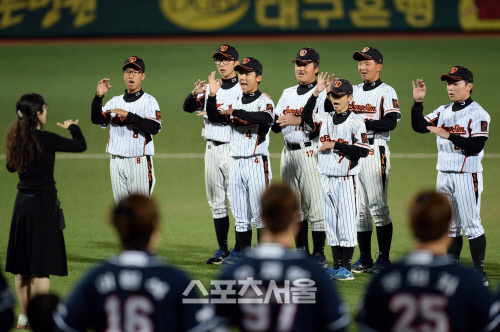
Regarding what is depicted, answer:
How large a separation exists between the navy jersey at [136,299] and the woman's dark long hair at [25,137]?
2.52m

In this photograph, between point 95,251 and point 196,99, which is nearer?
point 196,99

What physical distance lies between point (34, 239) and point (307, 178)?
10.6ft

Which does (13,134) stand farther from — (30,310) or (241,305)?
(241,305)

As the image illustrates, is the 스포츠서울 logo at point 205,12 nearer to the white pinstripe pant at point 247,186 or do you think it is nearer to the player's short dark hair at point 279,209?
the white pinstripe pant at point 247,186

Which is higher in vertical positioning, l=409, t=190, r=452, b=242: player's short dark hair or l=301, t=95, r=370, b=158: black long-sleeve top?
l=301, t=95, r=370, b=158: black long-sleeve top

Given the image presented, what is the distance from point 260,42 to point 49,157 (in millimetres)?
15940

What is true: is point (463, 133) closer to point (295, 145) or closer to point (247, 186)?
point (295, 145)

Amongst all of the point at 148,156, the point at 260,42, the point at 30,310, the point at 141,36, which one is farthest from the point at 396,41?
the point at 30,310

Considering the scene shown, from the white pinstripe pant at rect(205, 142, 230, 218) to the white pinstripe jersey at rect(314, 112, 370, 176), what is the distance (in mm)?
1451

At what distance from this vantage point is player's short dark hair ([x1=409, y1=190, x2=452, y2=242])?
306cm

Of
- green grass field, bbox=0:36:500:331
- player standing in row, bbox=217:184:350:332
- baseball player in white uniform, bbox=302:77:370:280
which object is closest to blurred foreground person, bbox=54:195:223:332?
player standing in row, bbox=217:184:350:332

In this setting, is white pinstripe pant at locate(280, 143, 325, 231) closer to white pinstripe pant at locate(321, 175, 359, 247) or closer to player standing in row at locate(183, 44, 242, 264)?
white pinstripe pant at locate(321, 175, 359, 247)

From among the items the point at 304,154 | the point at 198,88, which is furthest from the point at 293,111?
the point at 198,88

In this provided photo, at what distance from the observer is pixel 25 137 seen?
17.7ft
